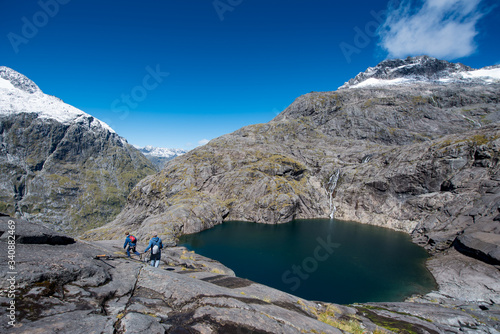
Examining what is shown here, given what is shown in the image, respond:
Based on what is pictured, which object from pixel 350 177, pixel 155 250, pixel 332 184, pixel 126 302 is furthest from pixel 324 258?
pixel 332 184

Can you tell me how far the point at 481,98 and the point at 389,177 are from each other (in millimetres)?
162707

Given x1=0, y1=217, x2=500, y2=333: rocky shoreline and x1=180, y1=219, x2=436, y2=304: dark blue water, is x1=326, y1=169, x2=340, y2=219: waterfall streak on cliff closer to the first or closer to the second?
x1=180, y1=219, x2=436, y2=304: dark blue water

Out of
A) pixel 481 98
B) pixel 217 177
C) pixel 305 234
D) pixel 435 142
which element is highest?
pixel 481 98

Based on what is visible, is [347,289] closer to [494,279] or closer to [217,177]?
[494,279]

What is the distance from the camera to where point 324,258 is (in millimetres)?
56000

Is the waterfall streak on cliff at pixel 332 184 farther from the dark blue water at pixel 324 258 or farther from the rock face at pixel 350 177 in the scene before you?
the dark blue water at pixel 324 258

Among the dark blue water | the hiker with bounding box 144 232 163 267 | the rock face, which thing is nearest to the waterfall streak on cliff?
the rock face

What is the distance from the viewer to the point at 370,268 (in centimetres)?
5062

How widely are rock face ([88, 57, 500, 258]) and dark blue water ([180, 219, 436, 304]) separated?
9.62m

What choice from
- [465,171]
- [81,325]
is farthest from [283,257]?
[465,171]

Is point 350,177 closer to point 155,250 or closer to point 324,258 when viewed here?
point 324,258

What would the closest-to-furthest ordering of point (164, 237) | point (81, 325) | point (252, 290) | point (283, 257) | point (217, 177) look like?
point (81, 325) → point (252, 290) → point (283, 257) → point (164, 237) → point (217, 177)

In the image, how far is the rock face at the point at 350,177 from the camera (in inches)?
2963

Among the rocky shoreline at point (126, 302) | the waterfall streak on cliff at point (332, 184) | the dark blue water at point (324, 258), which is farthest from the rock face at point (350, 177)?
the rocky shoreline at point (126, 302)
